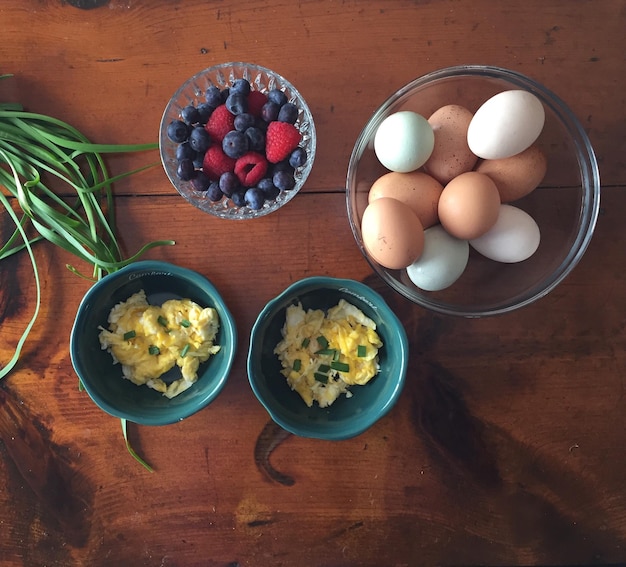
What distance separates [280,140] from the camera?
2.36ft

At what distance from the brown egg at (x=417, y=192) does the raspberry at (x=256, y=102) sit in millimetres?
210

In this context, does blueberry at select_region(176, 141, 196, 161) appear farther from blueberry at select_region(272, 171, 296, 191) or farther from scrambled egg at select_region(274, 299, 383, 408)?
scrambled egg at select_region(274, 299, 383, 408)

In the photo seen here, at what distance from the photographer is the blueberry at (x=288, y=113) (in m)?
0.73

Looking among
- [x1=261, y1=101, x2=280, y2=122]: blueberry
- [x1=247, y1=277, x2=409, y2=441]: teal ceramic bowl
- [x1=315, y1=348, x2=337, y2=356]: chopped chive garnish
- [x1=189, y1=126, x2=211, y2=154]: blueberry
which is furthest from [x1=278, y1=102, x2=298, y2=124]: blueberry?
[x1=315, y1=348, x2=337, y2=356]: chopped chive garnish

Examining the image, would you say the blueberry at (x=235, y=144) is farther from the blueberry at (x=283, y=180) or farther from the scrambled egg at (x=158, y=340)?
the scrambled egg at (x=158, y=340)

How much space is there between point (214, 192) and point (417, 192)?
284 mm

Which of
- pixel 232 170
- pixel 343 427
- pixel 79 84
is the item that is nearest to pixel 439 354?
pixel 343 427

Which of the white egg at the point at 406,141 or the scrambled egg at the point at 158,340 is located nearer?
the white egg at the point at 406,141

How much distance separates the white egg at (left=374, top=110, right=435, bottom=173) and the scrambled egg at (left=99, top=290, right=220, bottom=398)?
0.34 meters

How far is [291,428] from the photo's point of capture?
74 cm

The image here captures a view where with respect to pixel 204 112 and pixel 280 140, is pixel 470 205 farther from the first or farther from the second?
pixel 204 112

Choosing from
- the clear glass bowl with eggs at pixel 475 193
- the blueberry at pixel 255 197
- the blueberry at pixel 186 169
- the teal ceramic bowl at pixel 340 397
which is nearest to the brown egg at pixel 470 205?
the clear glass bowl with eggs at pixel 475 193

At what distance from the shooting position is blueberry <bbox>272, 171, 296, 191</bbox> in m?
0.73

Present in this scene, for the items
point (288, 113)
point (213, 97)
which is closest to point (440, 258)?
point (288, 113)
